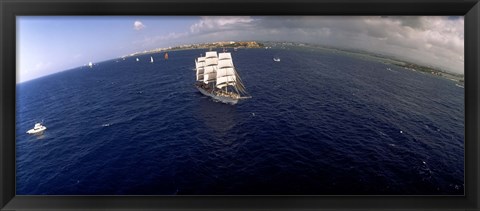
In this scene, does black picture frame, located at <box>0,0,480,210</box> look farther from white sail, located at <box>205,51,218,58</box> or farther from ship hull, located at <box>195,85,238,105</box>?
ship hull, located at <box>195,85,238,105</box>

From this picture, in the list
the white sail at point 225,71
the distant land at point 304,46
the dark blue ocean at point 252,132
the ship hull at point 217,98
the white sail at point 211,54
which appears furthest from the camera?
the ship hull at point 217,98

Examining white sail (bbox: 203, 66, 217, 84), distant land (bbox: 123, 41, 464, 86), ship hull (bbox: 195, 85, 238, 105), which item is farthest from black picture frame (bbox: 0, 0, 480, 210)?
ship hull (bbox: 195, 85, 238, 105)

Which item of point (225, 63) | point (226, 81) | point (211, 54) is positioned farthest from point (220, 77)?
point (211, 54)
